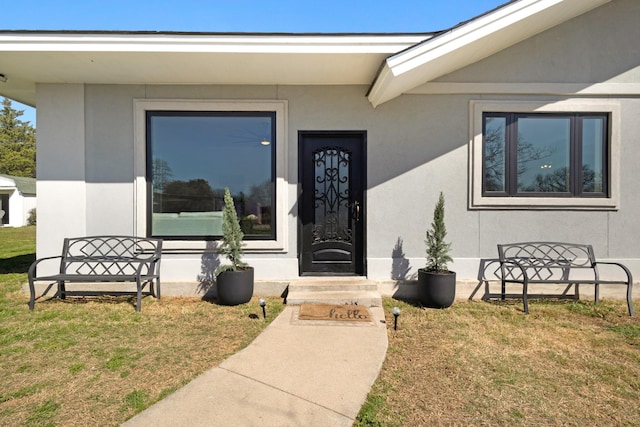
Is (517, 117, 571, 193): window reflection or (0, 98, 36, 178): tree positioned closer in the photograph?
(517, 117, 571, 193): window reflection

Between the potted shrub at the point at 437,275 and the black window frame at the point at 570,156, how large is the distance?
3.69 feet

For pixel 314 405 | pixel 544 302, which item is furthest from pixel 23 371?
pixel 544 302

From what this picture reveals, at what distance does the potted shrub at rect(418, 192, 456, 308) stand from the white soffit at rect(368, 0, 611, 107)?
173 centimetres

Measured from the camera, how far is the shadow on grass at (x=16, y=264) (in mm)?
6523

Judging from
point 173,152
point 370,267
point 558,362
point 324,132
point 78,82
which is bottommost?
point 558,362

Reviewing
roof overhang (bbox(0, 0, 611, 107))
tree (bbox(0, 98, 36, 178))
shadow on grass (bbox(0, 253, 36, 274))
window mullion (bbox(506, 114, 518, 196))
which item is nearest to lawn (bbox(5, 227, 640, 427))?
window mullion (bbox(506, 114, 518, 196))

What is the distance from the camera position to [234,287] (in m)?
4.35

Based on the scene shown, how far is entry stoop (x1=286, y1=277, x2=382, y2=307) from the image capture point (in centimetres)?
435

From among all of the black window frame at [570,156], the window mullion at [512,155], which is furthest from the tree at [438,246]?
the window mullion at [512,155]

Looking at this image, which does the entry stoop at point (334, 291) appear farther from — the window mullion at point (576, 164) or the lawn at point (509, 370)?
the window mullion at point (576, 164)

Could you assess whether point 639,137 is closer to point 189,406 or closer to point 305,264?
point 305,264

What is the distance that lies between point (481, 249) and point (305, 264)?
110 inches

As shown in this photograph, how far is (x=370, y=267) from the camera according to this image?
4.98 metres

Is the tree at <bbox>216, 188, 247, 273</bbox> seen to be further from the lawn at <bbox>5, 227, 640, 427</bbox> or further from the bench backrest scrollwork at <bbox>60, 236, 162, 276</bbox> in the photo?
the bench backrest scrollwork at <bbox>60, 236, 162, 276</bbox>
